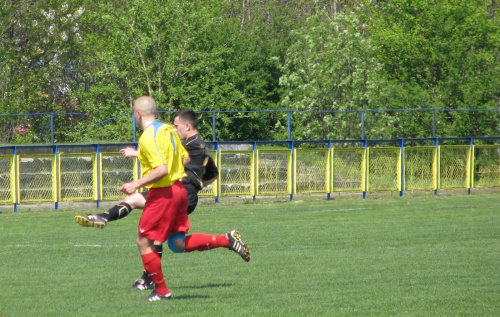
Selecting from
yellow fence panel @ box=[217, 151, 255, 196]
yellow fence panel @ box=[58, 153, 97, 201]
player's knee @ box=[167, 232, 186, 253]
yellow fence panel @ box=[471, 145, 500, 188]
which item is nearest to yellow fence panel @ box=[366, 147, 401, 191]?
yellow fence panel @ box=[471, 145, 500, 188]

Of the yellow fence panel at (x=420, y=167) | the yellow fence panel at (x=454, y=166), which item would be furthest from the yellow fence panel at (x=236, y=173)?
the yellow fence panel at (x=454, y=166)

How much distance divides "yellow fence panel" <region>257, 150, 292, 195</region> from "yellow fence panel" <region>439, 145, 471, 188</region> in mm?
5412

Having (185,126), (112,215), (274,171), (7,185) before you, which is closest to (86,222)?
(112,215)

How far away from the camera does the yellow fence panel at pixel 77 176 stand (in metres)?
21.8

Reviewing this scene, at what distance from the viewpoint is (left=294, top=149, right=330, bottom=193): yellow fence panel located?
79.9 feet

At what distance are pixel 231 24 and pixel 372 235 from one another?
1099 inches

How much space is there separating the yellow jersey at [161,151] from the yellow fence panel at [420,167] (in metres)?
19.0

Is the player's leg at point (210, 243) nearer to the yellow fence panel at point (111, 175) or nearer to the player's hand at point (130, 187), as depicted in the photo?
the player's hand at point (130, 187)

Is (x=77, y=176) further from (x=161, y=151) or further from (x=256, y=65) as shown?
(x=256, y=65)

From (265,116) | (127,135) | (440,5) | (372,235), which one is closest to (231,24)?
(265,116)

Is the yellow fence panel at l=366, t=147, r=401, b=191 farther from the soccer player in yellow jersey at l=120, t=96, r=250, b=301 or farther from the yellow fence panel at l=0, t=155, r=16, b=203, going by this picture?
the soccer player in yellow jersey at l=120, t=96, r=250, b=301

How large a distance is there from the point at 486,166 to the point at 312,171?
647 cm

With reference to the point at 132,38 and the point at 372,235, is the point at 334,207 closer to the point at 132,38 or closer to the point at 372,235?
the point at 372,235

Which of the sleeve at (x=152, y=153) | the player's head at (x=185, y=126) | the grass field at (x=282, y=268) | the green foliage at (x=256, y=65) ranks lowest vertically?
the grass field at (x=282, y=268)
